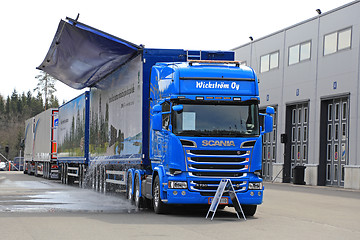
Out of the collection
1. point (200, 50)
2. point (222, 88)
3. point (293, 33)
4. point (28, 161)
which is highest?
point (293, 33)

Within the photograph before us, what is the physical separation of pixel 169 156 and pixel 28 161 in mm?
42883

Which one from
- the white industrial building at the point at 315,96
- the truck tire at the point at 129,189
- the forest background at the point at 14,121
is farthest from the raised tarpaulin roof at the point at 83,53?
the forest background at the point at 14,121

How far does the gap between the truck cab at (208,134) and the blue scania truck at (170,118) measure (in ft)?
0.07

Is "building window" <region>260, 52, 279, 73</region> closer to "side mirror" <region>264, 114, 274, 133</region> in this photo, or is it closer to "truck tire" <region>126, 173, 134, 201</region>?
"truck tire" <region>126, 173, 134, 201</region>

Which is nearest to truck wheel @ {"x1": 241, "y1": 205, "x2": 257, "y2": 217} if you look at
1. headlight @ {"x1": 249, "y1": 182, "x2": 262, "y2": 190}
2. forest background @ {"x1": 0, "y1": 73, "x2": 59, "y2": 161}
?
headlight @ {"x1": 249, "y1": 182, "x2": 262, "y2": 190}

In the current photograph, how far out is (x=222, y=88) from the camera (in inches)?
617

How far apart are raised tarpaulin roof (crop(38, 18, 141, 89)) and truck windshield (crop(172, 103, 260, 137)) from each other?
11.5ft

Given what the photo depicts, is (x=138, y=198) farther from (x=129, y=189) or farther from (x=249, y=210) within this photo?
(x=249, y=210)

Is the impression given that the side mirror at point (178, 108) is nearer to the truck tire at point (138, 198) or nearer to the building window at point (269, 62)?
the truck tire at point (138, 198)

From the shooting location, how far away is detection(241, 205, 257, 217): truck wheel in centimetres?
1620

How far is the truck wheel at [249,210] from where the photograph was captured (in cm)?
1620

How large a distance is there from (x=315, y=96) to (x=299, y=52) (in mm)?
3899

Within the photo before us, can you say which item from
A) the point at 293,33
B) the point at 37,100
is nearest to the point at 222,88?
the point at 293,33

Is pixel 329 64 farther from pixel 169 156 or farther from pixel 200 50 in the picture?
pixel 169 156
